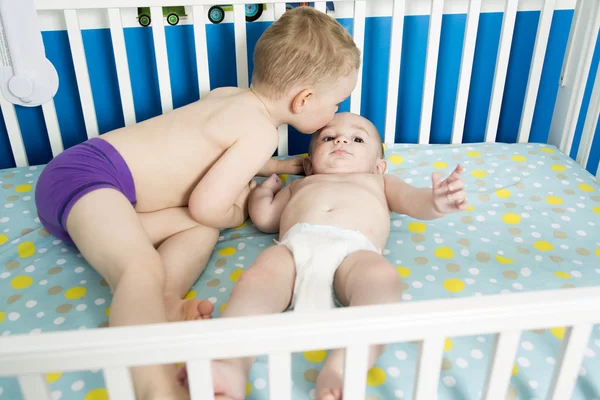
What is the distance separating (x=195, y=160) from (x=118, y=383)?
2.14ft

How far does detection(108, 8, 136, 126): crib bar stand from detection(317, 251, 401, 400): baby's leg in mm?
773

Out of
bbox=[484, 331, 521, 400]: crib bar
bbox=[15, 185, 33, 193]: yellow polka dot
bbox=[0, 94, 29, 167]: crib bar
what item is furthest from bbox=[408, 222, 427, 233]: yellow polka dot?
bbox=[0, 94, 29, 167]: crib bar

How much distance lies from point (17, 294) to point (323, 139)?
2.32 ft

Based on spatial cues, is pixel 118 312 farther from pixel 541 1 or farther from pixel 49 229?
pixel 541 1

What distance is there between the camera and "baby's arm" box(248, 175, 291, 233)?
46.8 inches

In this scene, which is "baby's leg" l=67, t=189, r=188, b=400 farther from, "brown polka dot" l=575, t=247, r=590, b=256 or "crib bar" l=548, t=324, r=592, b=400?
"brown polka dot" l=575, t=247, r=590, b=256

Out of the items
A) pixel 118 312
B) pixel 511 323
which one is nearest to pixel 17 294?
pixel 118 312

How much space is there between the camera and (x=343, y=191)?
44.0 inches

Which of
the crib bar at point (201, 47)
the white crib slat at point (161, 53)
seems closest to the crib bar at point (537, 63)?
the crib bar at point (201, 47)

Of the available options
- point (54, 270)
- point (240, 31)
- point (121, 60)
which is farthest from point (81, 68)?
point (54, 270)

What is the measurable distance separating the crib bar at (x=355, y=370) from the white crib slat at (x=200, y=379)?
0.14 metres

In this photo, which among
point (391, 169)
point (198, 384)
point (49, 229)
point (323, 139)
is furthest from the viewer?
point (391, 169)

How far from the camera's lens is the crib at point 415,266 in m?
0.52

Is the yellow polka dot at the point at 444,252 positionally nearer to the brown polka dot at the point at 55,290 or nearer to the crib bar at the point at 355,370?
the crib bar at the point at 355,370
